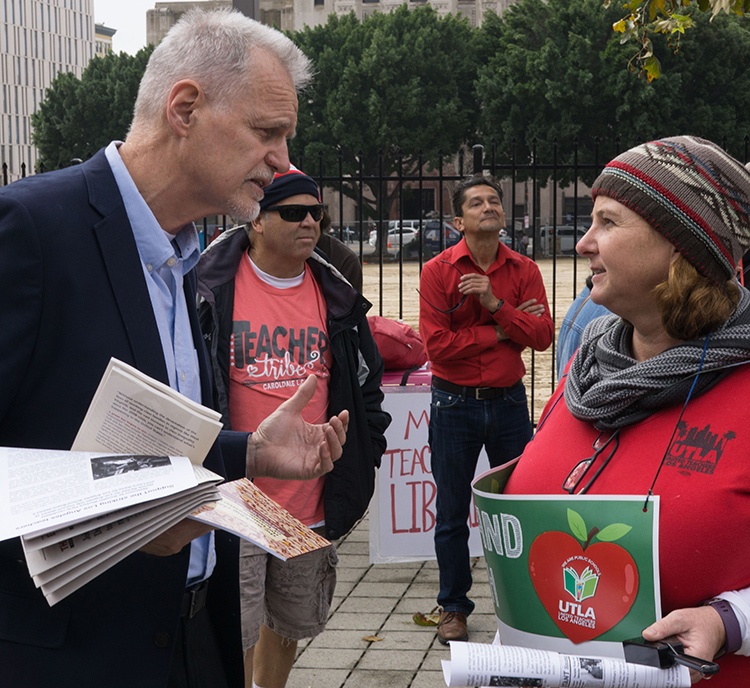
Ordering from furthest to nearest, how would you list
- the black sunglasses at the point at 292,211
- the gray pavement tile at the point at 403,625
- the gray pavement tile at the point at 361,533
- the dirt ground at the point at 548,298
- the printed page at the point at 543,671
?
1. the dirt ground at the point at 548,298
2. the gray pavement tile at the point at 361,533
3. the gray pavement tile at the point at 403,625
4. the black sunglasses at the point at 292,211
5. the printed page at the point at 543,671

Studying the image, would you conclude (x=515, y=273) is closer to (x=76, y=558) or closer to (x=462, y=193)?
(x=462, y=193)

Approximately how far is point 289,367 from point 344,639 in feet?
5.22

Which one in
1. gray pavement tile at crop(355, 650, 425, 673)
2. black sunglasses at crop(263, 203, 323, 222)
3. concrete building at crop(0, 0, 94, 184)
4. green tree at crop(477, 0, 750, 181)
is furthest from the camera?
concrete building at crop(0, 0, 94, 184)

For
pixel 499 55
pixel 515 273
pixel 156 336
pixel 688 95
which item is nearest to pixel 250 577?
pixel 156 336

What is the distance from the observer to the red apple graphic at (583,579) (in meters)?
1.68

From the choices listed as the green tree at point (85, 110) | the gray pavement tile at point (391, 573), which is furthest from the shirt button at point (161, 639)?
the green tree at point (85, 110)

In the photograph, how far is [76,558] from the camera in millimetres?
1351

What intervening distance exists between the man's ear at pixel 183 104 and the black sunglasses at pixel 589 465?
1188 mm

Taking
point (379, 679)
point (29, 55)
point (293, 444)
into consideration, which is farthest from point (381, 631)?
point (29, 55)

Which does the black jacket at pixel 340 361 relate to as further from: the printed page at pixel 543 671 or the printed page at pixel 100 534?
the printed page at pixel 543 671

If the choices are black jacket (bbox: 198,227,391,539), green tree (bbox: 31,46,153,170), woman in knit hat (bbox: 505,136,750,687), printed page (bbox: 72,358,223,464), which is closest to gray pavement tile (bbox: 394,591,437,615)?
black jacket (bbox: 198,227,391,539)

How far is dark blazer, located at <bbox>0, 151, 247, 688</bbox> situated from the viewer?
153 centimetres

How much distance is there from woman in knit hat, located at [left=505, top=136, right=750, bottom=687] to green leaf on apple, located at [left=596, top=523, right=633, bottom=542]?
0.31ft

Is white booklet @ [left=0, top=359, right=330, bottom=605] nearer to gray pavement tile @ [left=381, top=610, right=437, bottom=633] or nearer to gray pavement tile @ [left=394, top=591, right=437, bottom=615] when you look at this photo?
gray pavement tile @ [left=381, top=610, right=437, bottom=633]
